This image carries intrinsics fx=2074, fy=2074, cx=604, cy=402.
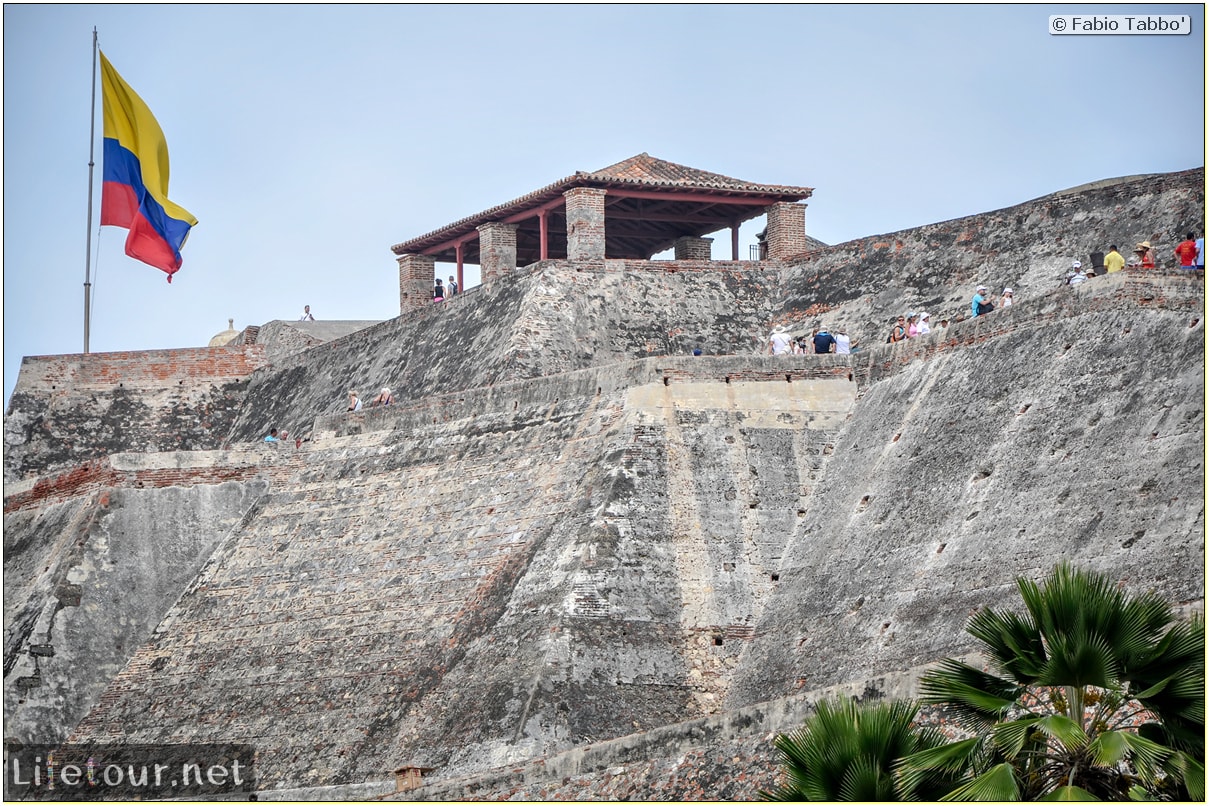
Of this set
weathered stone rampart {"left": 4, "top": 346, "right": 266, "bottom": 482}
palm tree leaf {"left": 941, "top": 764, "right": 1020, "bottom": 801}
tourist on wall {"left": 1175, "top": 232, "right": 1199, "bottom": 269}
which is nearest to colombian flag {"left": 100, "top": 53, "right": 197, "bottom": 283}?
weathered stone rampart {"left": 4, "top": 346, "right": 266, "bottom": 482}

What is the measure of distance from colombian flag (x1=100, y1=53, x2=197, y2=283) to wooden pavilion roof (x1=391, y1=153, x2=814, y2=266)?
18.7 feet

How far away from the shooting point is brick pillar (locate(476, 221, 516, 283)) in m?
40.6

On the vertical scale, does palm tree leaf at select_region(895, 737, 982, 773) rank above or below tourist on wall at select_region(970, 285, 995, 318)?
below

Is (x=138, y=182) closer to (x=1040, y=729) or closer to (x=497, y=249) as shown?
(x=497, y=249)

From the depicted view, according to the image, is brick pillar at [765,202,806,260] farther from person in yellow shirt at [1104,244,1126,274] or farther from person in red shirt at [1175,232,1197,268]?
person in red shirt at [1175,232,1197,268]

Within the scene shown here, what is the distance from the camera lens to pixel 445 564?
2862 centimetres

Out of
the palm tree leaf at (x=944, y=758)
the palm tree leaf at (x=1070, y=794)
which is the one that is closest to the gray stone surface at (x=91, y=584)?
the palm tree leaf at (x=944, y=758)

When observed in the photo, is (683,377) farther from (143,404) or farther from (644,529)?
(143,404)

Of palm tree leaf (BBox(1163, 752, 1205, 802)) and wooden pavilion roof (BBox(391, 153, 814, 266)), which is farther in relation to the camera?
wooden pavilion roof (BBox(391, 153, 814, 266))

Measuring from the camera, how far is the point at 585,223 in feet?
125

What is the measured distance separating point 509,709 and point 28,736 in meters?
9.45

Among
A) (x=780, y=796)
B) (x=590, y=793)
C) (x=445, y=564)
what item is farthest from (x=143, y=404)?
(x=780, y=796)

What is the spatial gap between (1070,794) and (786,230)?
25.8m

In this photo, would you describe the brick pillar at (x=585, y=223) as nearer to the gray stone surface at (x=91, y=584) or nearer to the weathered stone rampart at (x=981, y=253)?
the weathered stone rampart at (x=981, y=253)
